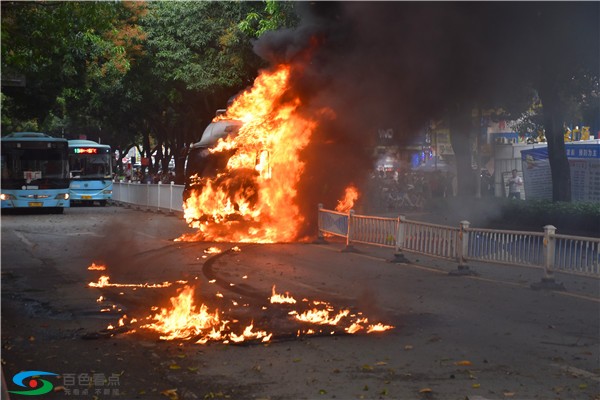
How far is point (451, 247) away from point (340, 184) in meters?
6.39

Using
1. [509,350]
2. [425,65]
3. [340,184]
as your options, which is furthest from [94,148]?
[509,350]

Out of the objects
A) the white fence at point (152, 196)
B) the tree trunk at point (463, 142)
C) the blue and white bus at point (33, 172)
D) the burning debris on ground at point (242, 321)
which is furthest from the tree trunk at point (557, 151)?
the blue and white bus at point (33, 172)

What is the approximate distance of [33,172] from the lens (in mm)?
30438

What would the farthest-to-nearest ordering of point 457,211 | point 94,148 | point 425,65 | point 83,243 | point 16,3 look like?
point 94,148, point 457,211, point 83,243, point 425,65, point 16,3

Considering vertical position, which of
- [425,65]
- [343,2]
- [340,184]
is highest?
[343,2]

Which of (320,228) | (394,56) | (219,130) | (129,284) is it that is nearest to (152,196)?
(219,130)

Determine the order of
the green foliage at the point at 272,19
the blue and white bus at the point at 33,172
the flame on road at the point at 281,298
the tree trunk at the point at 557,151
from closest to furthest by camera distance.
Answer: the flame on road at the point at 281,298, the tree trunk at the point at 557,151, the green foliage at the point at 272,19, the blue and white bus at the point at 33,172

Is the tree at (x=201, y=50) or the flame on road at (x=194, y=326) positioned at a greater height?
the tree at (x=201, y=50)

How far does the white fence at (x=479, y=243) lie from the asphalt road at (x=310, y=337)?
1.23 feet

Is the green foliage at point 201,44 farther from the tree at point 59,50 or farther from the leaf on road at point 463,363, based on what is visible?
the leaf on road at point 463,363

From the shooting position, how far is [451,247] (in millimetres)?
13383

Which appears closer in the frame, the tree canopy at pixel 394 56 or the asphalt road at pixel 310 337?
the asphalt road at pixel 310 337

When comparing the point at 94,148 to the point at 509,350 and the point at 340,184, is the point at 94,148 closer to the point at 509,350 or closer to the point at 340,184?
the point at 340,184

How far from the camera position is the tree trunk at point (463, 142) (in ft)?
58.9
